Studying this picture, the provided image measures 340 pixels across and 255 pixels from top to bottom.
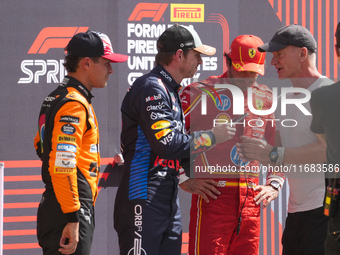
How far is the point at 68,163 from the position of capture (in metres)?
2.84

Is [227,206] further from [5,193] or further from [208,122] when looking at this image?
[5,193]

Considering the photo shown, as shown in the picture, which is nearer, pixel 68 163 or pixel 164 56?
pixel 68 163

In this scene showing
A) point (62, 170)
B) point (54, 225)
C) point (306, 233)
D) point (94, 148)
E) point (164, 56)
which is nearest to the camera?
point (62, 170)

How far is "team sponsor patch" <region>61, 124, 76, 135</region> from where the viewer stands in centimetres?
285

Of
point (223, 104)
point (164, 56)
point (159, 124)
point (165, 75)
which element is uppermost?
point (164, 56)

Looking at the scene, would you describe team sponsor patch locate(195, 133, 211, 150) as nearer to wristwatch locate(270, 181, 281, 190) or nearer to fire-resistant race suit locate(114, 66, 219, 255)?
fire-resistant race suit locate(114, 66, 219, 255)

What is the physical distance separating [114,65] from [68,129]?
1.84 m

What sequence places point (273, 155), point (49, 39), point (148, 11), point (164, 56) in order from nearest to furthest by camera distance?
point (164, 56) < point (273, 155) < point (49, 39) < point (148, 11)

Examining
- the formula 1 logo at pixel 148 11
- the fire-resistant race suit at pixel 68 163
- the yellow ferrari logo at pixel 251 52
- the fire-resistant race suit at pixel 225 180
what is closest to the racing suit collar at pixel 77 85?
the fire-resistant race suit at pixel 68 163

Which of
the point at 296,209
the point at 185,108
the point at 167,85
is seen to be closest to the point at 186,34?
the point at 167,85

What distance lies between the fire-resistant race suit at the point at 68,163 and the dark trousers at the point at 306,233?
4.05ft

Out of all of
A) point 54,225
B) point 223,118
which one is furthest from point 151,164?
point 223,118

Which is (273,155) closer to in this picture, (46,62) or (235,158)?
(235,158)

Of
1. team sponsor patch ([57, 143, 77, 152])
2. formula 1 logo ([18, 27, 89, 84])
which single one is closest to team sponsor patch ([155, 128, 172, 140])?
team sponsor patch ([57, 143, 77, 152])
